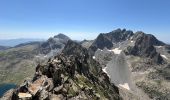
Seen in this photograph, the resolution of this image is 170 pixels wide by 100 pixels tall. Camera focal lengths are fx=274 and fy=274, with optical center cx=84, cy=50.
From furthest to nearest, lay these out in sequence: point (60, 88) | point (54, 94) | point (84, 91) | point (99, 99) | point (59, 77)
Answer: point (99, 99), point (84, 91), point (59, 77), point (60, 88), point (54, 94)

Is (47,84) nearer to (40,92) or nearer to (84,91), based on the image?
(40,92)

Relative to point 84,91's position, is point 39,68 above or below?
above

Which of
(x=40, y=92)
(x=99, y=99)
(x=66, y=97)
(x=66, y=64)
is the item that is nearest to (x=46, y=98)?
(x=40, y=92)

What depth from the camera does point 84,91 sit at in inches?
3728

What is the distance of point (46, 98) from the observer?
204 feet

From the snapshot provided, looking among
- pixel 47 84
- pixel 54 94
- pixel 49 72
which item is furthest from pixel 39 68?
pixel 54 94

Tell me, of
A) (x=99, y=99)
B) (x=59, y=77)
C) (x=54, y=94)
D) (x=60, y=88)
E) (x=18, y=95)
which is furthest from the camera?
(x=99, y=99)

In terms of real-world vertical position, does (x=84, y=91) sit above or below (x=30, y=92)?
below

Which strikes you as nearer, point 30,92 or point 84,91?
point 30,92

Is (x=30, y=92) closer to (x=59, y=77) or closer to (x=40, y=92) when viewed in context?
(x=40, y=92)

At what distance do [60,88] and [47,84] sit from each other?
12.7 feet

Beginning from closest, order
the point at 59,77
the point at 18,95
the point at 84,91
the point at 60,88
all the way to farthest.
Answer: the point at 18,95
the point at 60,88
the point at 59,77
the point at 84,91

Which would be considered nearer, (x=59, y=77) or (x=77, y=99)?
(x=77, y=99)

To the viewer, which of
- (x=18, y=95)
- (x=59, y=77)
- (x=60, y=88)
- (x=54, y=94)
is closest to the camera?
(x=18, y=95)
